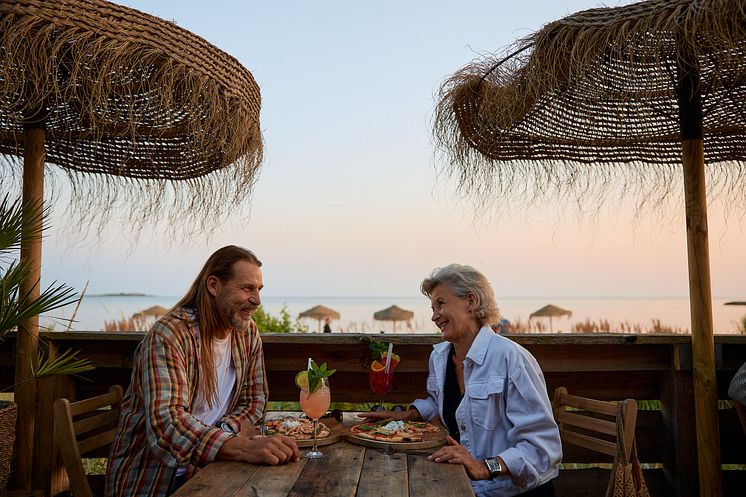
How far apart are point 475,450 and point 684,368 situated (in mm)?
1691

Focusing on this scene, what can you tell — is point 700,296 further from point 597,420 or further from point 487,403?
point 487,403

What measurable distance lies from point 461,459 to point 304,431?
593 millimetres

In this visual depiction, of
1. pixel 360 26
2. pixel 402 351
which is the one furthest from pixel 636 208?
pixel 360 26

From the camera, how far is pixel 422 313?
45.1 m

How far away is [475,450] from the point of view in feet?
8.41

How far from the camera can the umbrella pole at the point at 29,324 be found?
337 centimetres

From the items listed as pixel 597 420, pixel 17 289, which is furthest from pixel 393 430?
pixel 17 289

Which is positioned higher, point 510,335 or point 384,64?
point 384,64

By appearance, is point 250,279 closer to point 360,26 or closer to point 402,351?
point 402,351

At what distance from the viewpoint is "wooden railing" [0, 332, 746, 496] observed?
3580mm

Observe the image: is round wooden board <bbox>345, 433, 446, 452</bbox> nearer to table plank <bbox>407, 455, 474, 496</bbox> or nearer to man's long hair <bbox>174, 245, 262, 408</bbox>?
table plank <bbox>407, 455, 474, 496</bbox>

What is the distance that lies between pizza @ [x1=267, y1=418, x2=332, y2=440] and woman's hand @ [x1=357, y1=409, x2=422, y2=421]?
266 millimetres

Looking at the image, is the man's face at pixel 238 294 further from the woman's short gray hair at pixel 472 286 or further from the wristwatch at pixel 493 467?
the wristwatch at pixel 493 467

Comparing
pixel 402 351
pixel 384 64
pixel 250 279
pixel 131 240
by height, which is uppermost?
pixel 384 64
